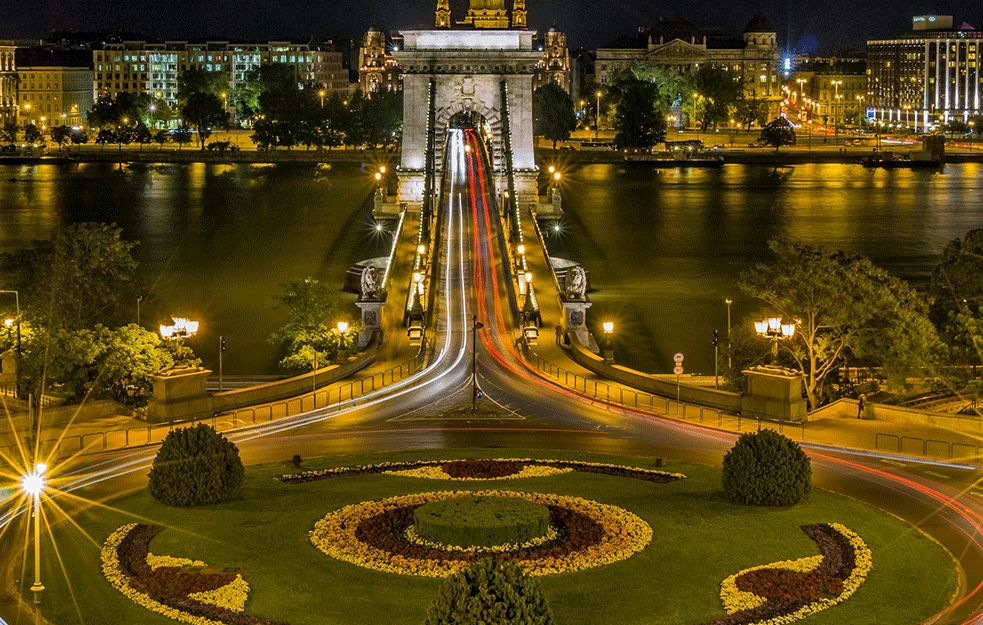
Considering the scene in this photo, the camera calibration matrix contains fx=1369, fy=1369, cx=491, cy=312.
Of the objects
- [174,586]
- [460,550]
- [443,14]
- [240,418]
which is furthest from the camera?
[443,14]

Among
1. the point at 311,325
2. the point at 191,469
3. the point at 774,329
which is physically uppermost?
the point at 774,329

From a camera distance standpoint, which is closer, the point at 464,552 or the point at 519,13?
the point at 464,552

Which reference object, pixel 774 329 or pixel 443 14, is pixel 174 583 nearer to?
pixel 774 329

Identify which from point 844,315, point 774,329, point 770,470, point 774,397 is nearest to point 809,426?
point 774,397

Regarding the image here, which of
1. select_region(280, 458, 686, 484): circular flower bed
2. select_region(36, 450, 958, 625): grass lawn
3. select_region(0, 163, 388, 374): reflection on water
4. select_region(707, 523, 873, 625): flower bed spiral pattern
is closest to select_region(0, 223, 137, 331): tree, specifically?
select_region(0, 163, 388, 374): reflection on water

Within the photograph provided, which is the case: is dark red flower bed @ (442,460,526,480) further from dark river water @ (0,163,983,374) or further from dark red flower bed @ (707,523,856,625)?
dark river water @ (0,163,983,374)

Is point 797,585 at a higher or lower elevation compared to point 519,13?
lower

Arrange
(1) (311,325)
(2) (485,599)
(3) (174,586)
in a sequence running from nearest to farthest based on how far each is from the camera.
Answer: (2) (485,599) < (3) (174,586) < (1) (311,325)
